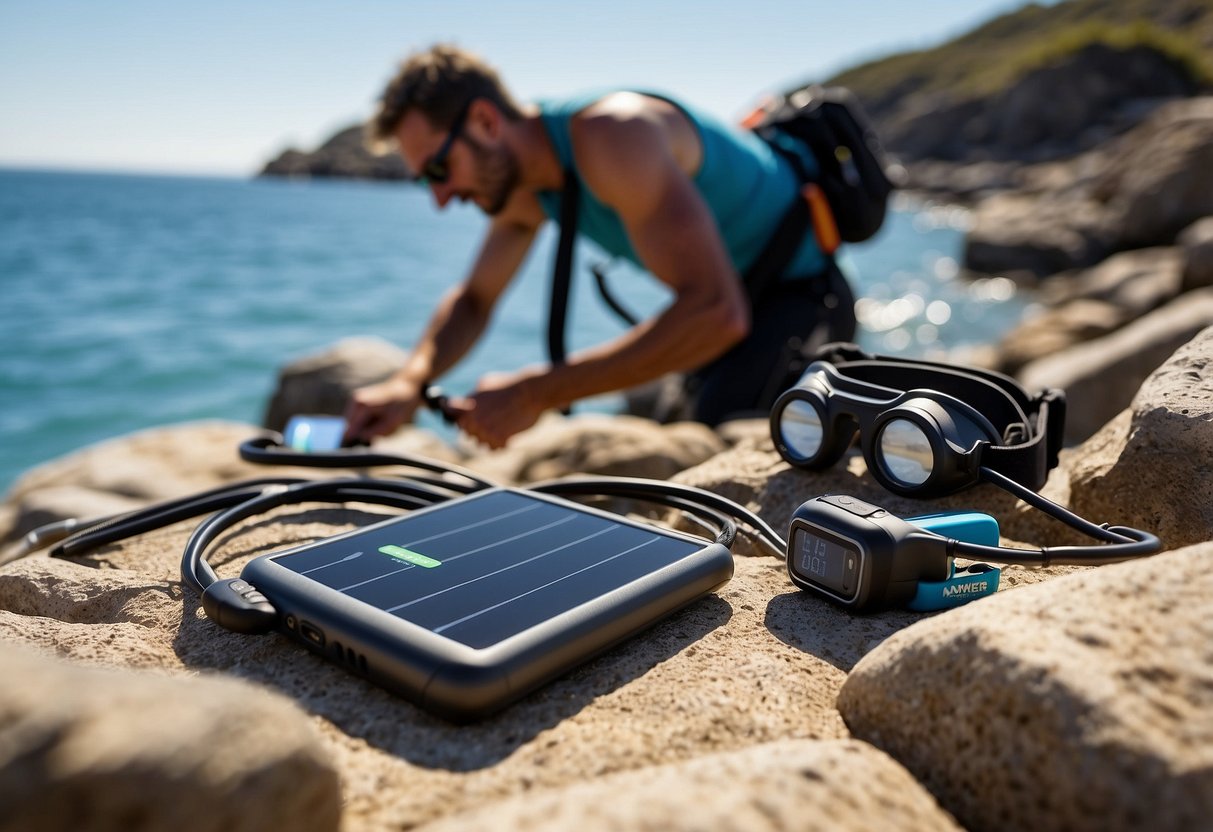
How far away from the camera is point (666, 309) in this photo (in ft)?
10.8

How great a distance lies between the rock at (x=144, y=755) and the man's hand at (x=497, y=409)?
2.33 metres

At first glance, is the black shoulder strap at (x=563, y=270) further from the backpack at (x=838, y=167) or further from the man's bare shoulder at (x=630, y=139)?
the backpack at (x=838, y=167)

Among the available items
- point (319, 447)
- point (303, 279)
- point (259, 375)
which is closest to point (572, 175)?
point (319, 447)

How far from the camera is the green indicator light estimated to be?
4.15ft

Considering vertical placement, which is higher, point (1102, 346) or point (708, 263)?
point (708, 263)

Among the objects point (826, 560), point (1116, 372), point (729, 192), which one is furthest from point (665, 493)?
point (1116, 372)

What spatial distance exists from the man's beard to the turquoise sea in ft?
17.9

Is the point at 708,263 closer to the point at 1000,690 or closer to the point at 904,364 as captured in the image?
the point at 904,364

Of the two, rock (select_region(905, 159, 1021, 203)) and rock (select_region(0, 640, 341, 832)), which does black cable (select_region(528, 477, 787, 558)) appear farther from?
rock (select_region(905, 159, 1021, 203))

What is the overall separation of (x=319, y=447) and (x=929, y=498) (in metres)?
2.00

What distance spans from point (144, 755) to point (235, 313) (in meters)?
17.6

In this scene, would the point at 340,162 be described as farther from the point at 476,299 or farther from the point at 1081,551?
the point at 1081,551

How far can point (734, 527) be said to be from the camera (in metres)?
1.47

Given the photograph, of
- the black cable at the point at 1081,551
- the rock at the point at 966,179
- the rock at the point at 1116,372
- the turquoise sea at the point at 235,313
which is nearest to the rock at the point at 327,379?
the turquoise sea at the point at 235,313
